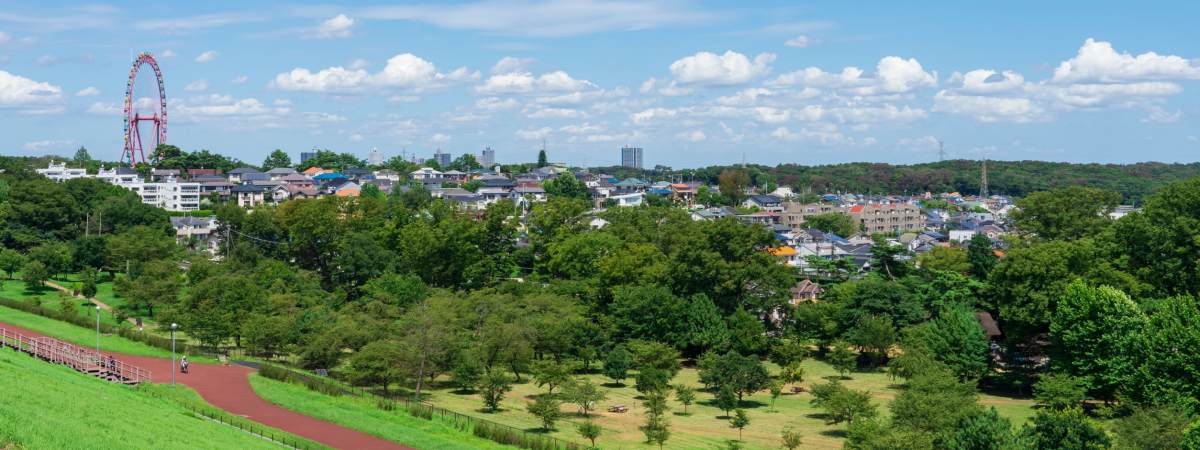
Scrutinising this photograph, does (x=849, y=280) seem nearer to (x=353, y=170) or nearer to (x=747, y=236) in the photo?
(x=747, y=236)

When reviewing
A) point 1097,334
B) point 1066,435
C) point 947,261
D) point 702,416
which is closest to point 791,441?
point 702,416

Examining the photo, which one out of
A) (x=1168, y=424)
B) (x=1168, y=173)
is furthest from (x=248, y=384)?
(x=1168, y=173)

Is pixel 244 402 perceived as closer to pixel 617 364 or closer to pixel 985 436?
pixel 617 364

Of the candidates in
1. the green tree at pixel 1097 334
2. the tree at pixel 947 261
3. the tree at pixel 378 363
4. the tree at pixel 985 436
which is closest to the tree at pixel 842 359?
the green tree at pixel 1097 334

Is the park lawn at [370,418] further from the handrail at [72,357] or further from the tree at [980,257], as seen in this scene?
the tree at [980,257]

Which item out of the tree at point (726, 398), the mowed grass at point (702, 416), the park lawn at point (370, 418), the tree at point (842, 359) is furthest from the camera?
the tree at point (842, 359)

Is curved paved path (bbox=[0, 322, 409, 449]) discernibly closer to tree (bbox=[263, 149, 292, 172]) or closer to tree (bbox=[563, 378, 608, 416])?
tree (bbox=[563, 378, 608, 416])
